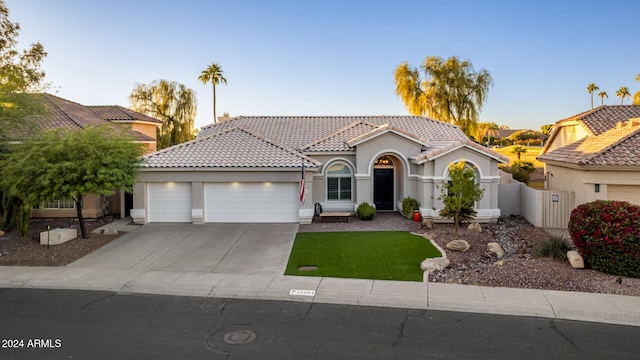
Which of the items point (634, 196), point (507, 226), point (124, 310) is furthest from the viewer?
point (507, 226)

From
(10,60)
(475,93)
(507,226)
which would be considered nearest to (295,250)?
(507,226)

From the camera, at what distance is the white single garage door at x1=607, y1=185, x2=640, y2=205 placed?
52.6 ft

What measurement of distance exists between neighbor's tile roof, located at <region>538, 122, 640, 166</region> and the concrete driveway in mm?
12228

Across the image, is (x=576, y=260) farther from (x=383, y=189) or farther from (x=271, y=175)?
(x=271, y=175)

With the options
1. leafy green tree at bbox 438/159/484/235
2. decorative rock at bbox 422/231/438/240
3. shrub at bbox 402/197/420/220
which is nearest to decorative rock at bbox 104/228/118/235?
decorative rock at bbox 422/231/438/240

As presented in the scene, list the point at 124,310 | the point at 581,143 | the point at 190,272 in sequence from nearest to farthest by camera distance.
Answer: the point at 124,310 → the point at 190,272 → the point at 581,143

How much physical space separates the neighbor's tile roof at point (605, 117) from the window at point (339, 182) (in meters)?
12.8

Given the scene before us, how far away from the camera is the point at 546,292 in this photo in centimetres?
1020

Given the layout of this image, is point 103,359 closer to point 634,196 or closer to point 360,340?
point 360,340

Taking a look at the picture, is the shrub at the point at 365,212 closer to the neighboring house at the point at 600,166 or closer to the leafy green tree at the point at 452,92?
the neighboring house at the point at 600,166

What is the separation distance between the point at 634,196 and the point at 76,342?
1875 centimetres

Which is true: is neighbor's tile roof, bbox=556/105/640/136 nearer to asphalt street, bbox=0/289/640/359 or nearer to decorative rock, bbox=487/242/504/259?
decorative rock, bbox=487/242/504/259

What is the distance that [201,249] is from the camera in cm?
1473

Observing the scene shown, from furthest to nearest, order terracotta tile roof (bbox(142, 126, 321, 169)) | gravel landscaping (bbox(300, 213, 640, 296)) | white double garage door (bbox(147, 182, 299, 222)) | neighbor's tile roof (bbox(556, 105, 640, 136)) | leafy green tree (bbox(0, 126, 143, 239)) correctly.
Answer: neighbor's tile roof (bbox(556, 105, 640, 136)) → white double garage door (bbox(147, 182, 299, 222)) → terracotta tile roof (bbox(142, 126, 321, 169)) → leafy green tree (bbox(0, 126, 143, 239)) → gravel landscaping (bbox(300, 213, 640, 296))
